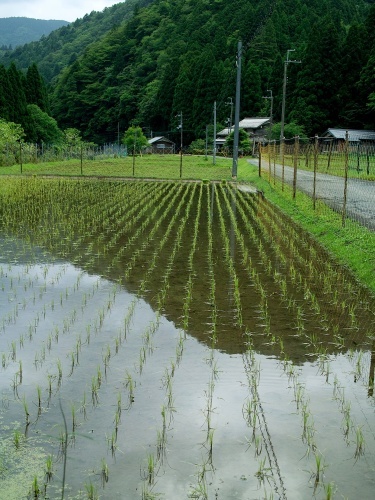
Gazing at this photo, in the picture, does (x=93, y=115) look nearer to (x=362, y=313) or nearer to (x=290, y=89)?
(x=290, y=89)

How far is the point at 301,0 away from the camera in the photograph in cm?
8925

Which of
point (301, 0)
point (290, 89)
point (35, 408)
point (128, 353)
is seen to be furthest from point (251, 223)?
point (301, 0)

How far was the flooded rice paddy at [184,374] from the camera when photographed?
306 cm

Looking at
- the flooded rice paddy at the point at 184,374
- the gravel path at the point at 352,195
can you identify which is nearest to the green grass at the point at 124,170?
the gravel path at the point at 352,195

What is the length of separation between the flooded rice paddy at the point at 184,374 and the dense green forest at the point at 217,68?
46714mm

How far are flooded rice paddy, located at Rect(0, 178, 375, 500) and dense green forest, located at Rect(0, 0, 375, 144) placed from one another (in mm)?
46714

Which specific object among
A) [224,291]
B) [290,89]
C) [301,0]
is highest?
[301,0]

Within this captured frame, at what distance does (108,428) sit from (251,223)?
977cm

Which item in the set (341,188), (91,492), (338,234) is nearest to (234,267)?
(338,234)

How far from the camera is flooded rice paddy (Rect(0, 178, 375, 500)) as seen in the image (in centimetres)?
→ 306

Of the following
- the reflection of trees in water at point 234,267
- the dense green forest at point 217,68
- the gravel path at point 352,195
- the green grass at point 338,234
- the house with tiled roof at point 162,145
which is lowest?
the reflection of trees in water at point 234,267

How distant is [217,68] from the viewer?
257ft

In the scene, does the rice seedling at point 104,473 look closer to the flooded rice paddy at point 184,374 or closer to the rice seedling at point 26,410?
the flooded rice paddy at point 184,374

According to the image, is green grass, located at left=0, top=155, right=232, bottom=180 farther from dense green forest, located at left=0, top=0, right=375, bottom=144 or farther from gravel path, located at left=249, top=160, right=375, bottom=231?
dense green forest, located at left=0, top=0, right=375, bottom=144
